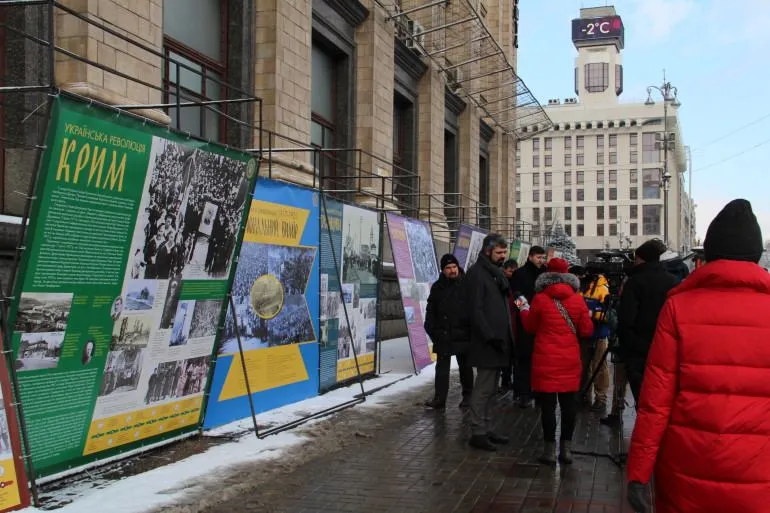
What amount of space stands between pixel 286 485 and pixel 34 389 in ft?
6.68

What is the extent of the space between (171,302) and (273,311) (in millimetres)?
2115

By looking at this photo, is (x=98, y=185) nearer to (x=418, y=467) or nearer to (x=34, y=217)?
(x=34, y=217)

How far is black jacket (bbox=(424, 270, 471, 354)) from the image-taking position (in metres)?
8.73

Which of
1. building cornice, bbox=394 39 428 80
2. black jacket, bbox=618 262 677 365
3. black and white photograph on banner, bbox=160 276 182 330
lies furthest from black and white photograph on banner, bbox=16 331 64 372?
building cornice, bbox=394 39 428 80

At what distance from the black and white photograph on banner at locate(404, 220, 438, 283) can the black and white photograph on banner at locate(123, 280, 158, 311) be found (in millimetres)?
6848

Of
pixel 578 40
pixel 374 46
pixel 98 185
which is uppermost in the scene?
pixel 578 40

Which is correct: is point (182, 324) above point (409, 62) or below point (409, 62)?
below

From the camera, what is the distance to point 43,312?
5.16m

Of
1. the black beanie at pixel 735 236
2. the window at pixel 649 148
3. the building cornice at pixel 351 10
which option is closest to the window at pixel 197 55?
the building cornice at pixel 351 10

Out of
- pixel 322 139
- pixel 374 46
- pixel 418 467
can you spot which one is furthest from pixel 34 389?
pixel 374 46

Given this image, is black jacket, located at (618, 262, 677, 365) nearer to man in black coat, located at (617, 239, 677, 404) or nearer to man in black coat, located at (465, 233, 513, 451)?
man in black coat, located at (617, 239, 677, 404)

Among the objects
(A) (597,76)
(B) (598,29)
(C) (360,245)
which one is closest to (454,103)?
(C) (360,245)

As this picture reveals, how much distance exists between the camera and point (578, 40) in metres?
160

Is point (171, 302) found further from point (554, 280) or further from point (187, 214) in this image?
point (554, 280)
